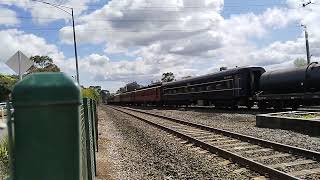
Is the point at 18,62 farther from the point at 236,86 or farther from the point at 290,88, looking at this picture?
the point at 236,86

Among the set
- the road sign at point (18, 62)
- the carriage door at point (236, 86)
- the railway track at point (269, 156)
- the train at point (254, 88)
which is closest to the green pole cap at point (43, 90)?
the railway track at point (269, 156)

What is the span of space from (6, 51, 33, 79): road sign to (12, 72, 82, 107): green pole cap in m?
9.98

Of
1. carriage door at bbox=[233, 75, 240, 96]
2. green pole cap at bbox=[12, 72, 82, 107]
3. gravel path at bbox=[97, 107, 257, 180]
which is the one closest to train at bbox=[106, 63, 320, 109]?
carriage door at bbox=[233, 75, 240, 96]

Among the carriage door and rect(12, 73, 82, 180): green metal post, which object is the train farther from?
rect(12, 73, 82, 180): green metal post

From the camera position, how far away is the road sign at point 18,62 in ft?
38.4

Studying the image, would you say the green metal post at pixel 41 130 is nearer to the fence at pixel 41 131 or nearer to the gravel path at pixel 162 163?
the fence at pixel 41 131

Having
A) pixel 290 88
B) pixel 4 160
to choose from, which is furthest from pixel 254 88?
pixel 4 160

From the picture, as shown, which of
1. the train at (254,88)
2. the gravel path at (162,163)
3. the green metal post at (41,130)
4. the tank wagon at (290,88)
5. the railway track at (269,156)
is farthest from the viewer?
the train at (254,88)

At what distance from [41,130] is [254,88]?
30.2 metres

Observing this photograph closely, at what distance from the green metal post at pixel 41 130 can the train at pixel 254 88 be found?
23.2 metres

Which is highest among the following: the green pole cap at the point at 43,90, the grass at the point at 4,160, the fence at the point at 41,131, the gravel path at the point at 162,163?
the green pole cap at the point at 43,90

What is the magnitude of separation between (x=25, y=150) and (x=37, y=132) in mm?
100

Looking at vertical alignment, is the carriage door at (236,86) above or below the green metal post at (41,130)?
above

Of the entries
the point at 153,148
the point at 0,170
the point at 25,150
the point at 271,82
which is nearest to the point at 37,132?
the point at 25,150
